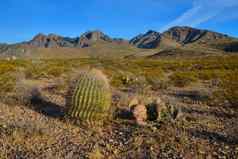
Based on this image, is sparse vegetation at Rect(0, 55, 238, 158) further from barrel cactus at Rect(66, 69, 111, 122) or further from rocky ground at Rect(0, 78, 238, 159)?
barrel cactus at Rect(66, 69, 111, 122)

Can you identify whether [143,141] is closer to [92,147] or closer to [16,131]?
[92,147]

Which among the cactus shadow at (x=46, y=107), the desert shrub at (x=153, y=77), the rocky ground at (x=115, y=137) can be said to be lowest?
the rocky ground at (x=115, y=137)

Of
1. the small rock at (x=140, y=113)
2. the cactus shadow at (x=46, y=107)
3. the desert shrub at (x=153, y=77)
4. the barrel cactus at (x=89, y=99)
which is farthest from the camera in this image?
the desert shrub at (x=153, y=77)

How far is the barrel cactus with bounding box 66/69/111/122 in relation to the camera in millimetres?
6406

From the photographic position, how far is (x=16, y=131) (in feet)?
18.5

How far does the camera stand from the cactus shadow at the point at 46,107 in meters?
7.28

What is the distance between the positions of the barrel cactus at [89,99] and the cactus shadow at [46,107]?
68cm

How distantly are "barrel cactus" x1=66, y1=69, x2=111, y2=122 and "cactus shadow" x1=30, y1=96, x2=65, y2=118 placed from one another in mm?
680

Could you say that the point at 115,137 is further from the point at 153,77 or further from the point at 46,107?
the point at 153,77

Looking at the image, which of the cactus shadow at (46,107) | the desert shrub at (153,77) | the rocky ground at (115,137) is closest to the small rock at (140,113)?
the rocky ground at (115,137)

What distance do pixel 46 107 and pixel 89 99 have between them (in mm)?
2056

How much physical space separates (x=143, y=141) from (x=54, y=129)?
5.77ft

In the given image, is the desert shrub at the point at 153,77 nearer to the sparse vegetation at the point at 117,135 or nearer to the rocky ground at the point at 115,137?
the sparse vegetation at the point at 117,135

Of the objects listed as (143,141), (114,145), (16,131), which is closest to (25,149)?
(16,131)
